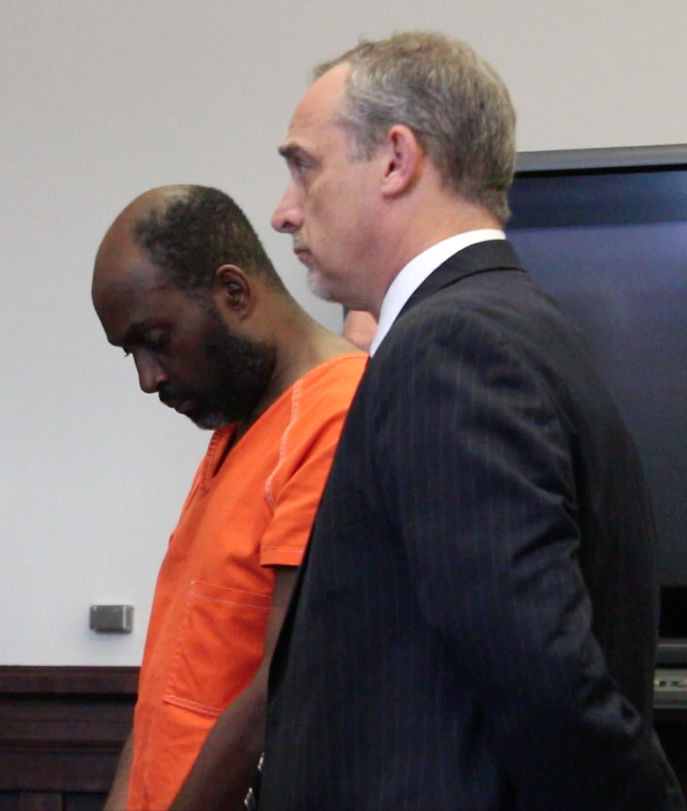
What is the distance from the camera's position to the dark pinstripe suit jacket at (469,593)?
0.90 metres

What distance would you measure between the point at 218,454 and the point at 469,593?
811 millimetres

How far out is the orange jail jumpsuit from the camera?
4.71 feet

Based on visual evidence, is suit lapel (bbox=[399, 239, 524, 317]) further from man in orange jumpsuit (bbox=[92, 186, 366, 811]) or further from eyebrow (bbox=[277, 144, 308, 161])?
man in orange jumpsuit (bbox=[92, 186, 366, 811])

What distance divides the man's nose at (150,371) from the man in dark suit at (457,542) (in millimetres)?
530

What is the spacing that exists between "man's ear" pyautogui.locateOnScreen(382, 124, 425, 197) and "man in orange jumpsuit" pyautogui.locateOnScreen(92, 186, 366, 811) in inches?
15.3

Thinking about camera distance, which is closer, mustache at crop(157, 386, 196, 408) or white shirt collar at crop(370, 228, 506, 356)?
white shirt collar at crop(370, 228, 506, 356)

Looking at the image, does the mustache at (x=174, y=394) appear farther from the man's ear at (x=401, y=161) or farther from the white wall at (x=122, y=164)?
the white wall at (x=122, y=164)

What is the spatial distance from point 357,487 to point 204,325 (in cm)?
65

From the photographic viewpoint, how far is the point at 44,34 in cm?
269

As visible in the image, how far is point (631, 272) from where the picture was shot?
2240 mm

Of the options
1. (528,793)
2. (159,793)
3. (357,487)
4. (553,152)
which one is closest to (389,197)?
(357,487)

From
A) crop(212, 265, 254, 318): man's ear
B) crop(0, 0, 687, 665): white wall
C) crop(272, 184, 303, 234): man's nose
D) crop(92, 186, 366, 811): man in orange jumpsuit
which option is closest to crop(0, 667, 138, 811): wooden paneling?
crop(0, 0, 687, 665): white wall

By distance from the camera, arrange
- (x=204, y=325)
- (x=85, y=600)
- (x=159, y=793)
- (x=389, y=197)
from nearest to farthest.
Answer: (x=389, y=197), (x=159, y=793), (x=204, y=325), (x=85, y=600)

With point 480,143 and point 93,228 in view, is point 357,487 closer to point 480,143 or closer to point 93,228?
point 480,143
